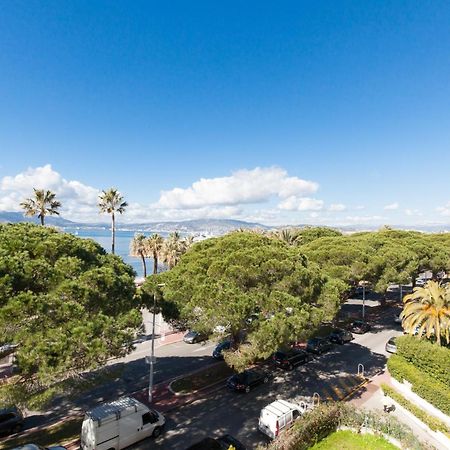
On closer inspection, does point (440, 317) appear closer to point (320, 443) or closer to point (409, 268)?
point (320, 443)

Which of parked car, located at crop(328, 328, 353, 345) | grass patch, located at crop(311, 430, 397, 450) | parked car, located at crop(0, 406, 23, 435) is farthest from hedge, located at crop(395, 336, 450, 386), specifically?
parked car, located at crop(0, 406, 23, 435)

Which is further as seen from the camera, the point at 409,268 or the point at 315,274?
the point at 409,268

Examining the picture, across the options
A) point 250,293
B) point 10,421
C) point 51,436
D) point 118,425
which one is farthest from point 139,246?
point 118,425

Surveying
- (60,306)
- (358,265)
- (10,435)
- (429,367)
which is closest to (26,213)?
(10,435)

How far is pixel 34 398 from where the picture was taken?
42.6 feet

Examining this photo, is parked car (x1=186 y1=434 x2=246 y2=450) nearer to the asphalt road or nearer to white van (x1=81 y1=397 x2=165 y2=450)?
the asphalt road

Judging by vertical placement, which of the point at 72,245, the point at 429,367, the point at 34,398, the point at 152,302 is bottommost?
the point at 429,367

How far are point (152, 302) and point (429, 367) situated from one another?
1768 cm

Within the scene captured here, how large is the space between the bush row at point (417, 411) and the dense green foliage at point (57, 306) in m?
16.7

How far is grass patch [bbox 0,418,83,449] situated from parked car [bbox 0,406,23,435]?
67 cm

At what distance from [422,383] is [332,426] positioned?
7096 millimetres

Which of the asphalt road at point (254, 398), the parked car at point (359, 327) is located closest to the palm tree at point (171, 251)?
the parked car at point (359, 327)

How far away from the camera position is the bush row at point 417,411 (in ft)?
58.3

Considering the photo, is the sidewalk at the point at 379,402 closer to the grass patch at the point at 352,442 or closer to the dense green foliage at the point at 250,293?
the grass patch at the point at 352,442
